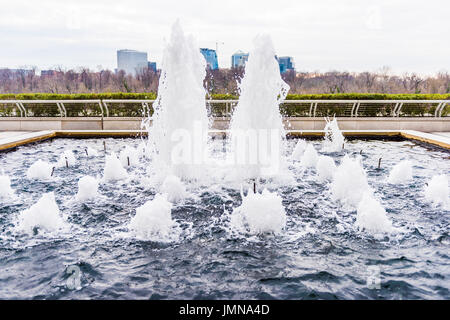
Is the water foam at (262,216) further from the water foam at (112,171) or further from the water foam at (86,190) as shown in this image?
the water foam at (112,171)

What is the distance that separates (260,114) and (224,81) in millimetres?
25734

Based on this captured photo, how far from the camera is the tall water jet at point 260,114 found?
7574mm

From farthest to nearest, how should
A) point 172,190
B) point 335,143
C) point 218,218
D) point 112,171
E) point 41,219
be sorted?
point 335,143
point 112,171
point 172,190
point 218,218
point 41,219

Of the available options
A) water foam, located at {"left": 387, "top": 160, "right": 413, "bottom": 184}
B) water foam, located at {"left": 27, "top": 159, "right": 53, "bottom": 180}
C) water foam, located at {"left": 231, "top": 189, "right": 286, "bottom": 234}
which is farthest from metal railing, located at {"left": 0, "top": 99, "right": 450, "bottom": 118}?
water foam, located at {"left": 231, "top": 189, "right": 286, "bottom": 234}

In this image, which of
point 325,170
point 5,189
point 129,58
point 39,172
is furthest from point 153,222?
point 129,58

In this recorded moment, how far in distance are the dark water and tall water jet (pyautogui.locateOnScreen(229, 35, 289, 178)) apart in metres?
1.30

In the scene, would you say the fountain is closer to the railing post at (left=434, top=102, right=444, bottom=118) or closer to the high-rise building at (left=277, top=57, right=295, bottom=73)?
the railing post at (left=434, top=102, right=444, bottom=118)

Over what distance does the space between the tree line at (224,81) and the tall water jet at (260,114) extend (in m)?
23.4

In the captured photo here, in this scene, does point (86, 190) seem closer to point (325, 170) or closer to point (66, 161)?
point (66, 161)

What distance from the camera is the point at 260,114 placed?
771cm

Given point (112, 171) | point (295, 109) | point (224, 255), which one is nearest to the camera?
point (224, 255)

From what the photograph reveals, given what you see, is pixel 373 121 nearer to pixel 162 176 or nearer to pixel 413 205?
pixel 413 205

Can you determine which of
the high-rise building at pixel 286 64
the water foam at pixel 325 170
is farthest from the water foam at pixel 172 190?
the high-rise building at pixel 286 64

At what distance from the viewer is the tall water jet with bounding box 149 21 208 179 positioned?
7.28 m
